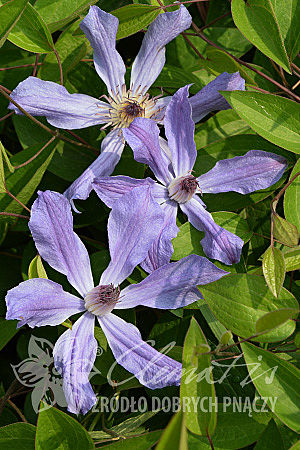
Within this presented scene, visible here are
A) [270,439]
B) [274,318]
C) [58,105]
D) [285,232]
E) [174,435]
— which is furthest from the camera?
[58,105]

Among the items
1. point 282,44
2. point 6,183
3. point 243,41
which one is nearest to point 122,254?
point 6,183

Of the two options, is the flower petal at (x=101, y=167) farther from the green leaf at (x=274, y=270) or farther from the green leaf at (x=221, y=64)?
the green leaf at (x=274, y=270)

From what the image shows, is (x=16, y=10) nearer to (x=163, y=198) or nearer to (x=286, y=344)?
(x=163, y=198)

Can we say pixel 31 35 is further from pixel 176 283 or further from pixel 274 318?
pixel 274 318

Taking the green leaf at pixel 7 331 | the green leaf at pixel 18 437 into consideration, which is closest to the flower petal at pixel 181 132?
the green leaf at pixel 7 331

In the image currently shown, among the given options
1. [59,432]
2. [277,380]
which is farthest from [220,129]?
[59,432]
